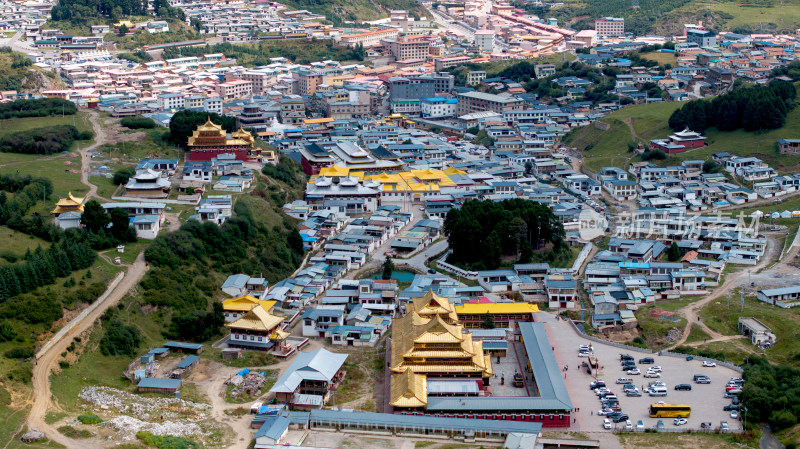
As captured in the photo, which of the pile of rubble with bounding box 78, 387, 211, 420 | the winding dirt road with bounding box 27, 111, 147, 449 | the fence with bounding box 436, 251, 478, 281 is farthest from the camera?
the fence with bounding box 436, 251, 478, 281

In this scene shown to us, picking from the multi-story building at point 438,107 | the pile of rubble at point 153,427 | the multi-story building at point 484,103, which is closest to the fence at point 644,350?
the pile of rubble at point 153,427

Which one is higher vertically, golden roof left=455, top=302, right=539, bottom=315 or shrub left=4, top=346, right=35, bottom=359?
shrub left=4, top=346, right=35, bottom=359

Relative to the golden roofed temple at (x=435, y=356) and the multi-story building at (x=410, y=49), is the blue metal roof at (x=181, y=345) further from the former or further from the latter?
the multi-story building at (x=410, y=49)

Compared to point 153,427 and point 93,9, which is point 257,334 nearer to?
point 153,427

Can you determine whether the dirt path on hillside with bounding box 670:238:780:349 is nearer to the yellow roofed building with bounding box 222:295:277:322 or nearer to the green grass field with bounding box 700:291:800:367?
the green grass field with bounding box 700:291:800:367

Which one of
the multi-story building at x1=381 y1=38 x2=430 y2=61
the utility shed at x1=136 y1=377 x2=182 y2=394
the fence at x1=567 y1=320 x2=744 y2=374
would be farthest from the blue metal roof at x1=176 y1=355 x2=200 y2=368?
the multi-story building at x1=381 y1=38 x2=430 y2=61

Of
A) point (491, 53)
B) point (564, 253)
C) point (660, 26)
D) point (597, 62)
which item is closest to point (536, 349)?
point (564, 253)
